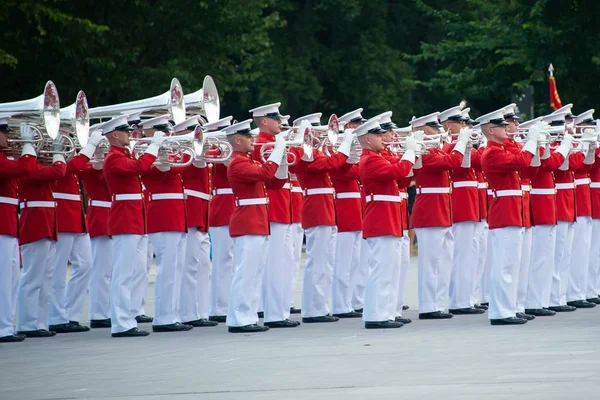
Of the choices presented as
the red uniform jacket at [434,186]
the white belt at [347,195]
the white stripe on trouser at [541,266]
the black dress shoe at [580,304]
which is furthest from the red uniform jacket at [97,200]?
the black dress shoe at [580,304]

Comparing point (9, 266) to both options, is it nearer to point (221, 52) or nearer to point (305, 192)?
point (305, 192)

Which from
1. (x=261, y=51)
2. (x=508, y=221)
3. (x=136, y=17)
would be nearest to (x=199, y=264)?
(x=508, y=221)

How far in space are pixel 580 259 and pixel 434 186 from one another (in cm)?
242

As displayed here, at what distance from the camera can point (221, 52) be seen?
110ft

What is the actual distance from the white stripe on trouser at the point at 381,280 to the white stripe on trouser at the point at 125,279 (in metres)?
2.27

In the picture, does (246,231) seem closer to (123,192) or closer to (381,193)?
(123,192)

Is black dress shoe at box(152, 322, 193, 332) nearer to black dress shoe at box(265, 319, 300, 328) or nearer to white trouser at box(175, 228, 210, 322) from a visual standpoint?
white trouser at box(175, 228, 210, 322)

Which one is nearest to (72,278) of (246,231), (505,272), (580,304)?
(246,231)

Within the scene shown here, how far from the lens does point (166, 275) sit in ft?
50.9

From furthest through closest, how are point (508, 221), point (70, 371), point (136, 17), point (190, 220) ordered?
point (136, 17) < point (190, 220) < point (508, 221) < point (70, 371)

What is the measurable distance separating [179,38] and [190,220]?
17.4 m

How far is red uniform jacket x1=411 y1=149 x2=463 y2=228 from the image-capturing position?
15.6 m

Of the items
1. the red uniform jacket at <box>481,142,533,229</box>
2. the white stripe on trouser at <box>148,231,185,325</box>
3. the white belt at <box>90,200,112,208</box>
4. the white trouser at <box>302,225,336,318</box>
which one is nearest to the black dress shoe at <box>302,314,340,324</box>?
the white trouser at <box>302,225,336,318</box>

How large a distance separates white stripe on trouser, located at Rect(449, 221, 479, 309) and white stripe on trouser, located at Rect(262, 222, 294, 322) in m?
1.99
